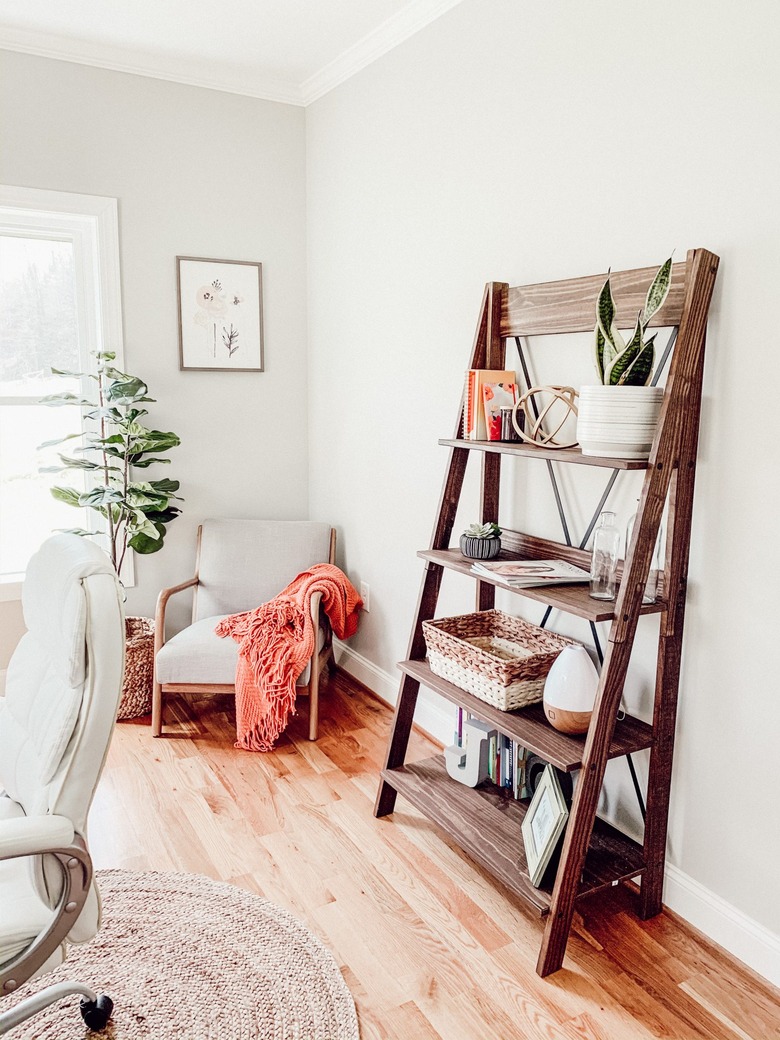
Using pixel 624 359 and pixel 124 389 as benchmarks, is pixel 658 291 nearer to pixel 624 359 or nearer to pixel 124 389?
Result: pixel 624 359

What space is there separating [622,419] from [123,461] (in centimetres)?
219

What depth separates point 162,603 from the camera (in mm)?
3074

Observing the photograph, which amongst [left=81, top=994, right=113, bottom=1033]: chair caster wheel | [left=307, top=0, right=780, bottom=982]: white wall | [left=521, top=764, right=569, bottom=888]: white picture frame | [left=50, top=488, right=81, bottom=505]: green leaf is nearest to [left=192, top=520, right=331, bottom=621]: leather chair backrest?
[left=307, top=0, right=780, bottom=982]: white wall

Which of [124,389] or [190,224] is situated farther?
[190,224]

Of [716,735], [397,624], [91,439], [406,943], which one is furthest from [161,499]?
[716,735]

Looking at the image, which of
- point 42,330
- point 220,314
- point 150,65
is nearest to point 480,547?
point 220,314

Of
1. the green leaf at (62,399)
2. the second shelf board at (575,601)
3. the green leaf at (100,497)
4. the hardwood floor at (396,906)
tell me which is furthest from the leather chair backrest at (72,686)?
the green leaf at (62,399)

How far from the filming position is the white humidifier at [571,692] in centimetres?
194

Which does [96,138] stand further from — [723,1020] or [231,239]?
[723,1020]

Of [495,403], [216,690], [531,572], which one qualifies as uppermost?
[495,403]

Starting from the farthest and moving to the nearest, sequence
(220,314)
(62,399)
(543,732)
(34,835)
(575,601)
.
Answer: (220,314), (62,399), (543,732), (575,601), (34,835)

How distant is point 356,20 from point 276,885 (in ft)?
9.28

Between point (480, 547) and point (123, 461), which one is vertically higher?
point (123, 461)

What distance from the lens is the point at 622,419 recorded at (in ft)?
5.93
